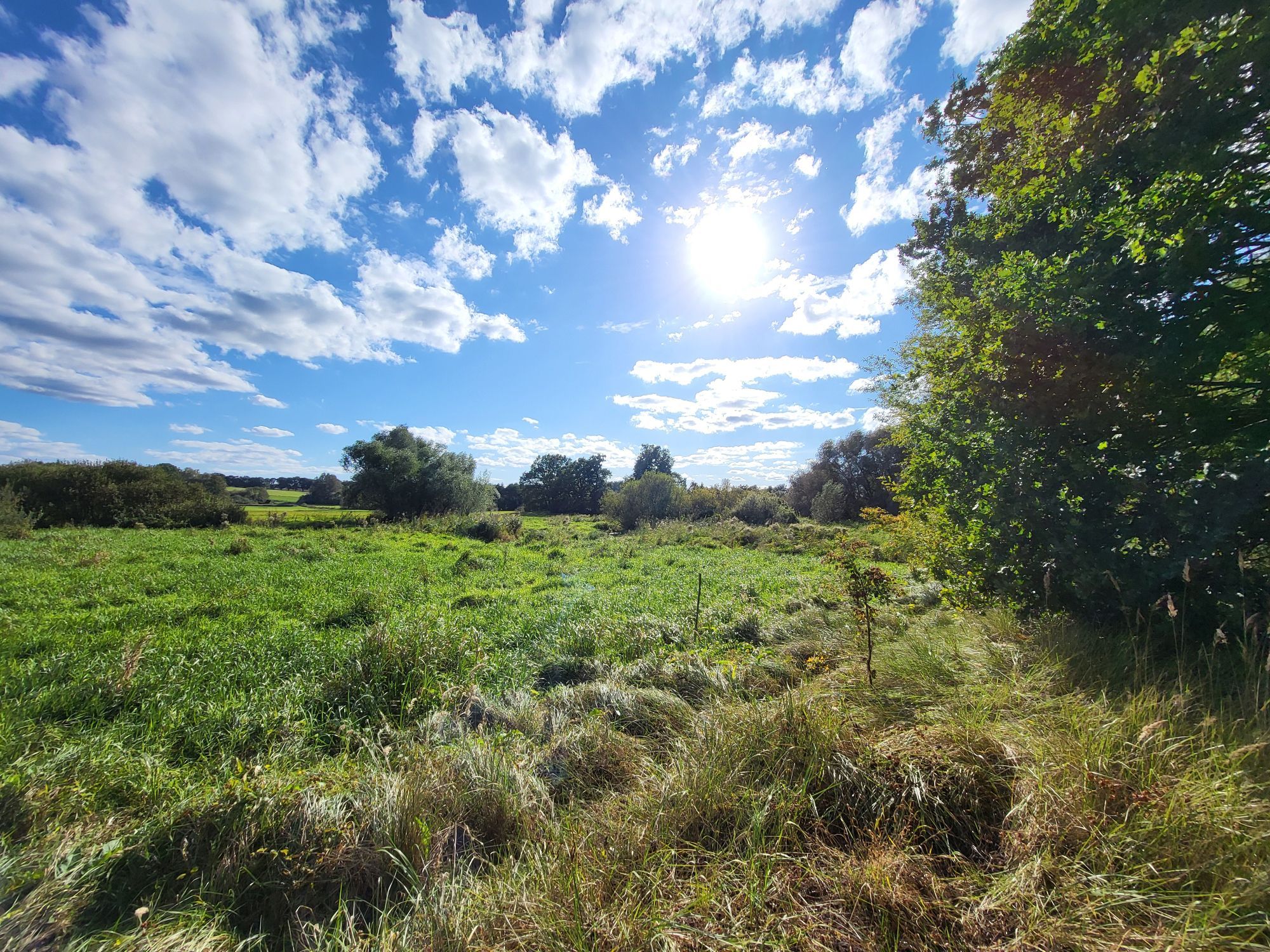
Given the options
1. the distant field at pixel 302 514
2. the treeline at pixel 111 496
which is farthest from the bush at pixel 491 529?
the treeline at pixel 111 496

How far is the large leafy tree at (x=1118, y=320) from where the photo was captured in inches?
133

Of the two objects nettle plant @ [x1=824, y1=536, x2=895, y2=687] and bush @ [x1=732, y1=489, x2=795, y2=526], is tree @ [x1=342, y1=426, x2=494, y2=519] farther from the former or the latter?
nettle plant @ [x1=824, y1=536, x2=895, y2=687]

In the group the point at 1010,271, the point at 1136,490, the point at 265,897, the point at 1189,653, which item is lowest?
the point at 265,897

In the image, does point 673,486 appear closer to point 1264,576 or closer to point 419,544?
point 419,544

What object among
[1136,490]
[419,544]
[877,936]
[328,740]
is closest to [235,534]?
[419,544]

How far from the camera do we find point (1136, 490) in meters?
3.79

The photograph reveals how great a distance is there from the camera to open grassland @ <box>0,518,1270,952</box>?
6.37 ft

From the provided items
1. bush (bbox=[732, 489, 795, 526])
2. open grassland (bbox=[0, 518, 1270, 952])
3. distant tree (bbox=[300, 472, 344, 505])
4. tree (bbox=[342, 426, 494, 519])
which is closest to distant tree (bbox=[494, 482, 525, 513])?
distant tree (bbox=[300, 472, 344, 505])

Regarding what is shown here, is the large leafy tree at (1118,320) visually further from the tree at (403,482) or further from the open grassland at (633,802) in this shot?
the tree at (403,482)

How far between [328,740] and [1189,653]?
284 inches

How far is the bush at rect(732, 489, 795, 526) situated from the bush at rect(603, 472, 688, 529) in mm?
5097

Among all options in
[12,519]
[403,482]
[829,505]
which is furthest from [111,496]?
[829,505]

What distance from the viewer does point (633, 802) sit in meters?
2.70

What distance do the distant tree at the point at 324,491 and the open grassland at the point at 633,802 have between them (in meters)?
59.9
